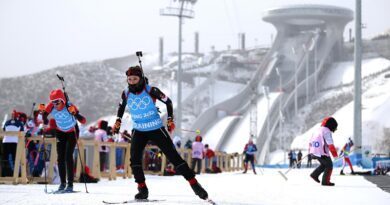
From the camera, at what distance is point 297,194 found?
13.1 meters

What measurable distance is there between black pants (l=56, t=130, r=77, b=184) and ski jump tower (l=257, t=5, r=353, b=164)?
315 feet

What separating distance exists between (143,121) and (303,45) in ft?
341

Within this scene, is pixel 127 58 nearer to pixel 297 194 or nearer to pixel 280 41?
pixel 280 41

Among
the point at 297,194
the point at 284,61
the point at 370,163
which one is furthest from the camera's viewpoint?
the point at 284,61

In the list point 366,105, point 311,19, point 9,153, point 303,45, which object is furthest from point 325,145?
point 311,19

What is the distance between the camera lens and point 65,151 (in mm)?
13328

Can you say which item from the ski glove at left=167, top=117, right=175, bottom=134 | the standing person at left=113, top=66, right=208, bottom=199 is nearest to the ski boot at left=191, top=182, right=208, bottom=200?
the standing person at left=113, top=66, right=208, bottom=199

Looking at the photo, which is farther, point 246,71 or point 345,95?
point 246,71

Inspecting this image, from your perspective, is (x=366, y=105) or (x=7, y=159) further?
(x=366, y=105)

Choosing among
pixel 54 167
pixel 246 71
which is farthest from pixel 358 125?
pixel 246 71

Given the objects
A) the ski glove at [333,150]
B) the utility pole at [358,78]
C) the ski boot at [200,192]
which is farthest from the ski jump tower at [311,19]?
the ski boot at [200,192]

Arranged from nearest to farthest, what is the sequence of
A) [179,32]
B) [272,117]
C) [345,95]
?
[179,32]
[272,117]
[345,95]

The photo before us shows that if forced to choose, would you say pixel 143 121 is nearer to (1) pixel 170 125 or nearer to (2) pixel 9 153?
(1) pixel 170 125

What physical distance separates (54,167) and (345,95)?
317ft
